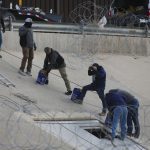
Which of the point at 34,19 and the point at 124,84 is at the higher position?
the point at 34,19

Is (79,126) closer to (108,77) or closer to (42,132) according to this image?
(42,132)

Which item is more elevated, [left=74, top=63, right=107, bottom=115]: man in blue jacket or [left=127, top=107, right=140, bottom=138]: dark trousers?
[left=74, top=63, right=107, bottom=115]: man in blue jacket

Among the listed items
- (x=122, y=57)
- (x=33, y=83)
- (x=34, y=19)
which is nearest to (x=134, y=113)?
(x=33, y=83)

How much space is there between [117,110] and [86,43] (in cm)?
828

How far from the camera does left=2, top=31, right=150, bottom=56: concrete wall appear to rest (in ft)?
68.1

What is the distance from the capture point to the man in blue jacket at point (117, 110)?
549 inches


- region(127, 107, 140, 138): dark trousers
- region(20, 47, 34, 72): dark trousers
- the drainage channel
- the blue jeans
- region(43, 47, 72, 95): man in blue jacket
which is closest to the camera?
the drainage channel

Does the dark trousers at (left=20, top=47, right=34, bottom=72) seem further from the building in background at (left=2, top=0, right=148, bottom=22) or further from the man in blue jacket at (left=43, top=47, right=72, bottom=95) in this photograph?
the building in background at (left=2, top=0, right=148, bottom=22)

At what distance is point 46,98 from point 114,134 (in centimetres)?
350

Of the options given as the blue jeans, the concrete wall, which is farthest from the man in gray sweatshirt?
the blue jeans

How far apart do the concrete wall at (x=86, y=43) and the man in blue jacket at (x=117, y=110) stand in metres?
Result: 6.76

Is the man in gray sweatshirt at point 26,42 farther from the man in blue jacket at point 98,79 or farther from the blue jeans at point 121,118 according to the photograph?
the blue jeans at point 121,118

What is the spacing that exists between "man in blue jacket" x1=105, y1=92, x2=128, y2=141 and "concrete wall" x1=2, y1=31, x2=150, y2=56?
676cm

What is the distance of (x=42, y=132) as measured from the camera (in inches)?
516
